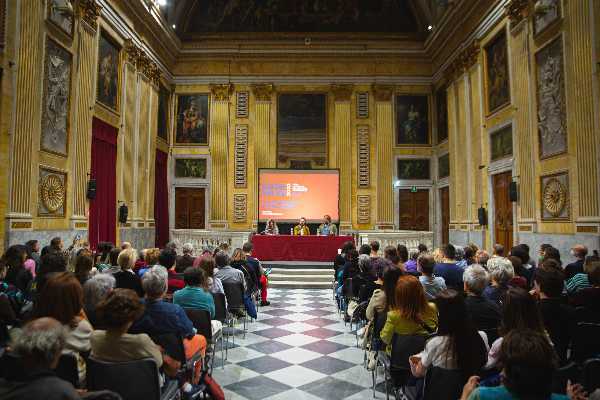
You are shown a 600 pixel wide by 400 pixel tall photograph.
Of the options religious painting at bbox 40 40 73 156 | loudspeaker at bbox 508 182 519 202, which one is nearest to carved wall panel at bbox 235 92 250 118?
religious painting at bbox 40 40 73 156

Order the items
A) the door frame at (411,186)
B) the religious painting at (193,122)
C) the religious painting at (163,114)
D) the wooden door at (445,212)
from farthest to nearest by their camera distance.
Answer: the religious painting at (193,122)
the door frame at (411,186)
the wooden door at (445,212)
the religious painting at (163,114)

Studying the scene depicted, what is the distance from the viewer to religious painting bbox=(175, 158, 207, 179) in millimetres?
17250

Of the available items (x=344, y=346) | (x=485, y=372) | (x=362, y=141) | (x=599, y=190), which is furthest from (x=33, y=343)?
(x=362, y=141)

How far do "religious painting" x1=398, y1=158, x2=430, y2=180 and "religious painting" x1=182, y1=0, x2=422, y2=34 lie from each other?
5.54 metres

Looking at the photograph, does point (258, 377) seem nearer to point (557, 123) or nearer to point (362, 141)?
point (557, 123)

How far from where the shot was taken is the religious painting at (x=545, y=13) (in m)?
8.77

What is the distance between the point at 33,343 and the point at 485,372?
2305 mm

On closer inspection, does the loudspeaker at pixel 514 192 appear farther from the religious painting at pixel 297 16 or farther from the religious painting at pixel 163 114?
the religious painting at pixel 163 114

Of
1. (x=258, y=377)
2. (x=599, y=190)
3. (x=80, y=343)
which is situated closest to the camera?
(x=80, y=343)

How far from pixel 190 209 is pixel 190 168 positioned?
1737 mm

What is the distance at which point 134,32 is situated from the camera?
13.3 m

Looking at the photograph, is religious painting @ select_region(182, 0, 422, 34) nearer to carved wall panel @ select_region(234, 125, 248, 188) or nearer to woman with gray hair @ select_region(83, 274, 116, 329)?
carved wall panel @ select_region(234, 125, 248, 188)

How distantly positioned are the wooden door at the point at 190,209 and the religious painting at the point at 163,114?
248 centimetres

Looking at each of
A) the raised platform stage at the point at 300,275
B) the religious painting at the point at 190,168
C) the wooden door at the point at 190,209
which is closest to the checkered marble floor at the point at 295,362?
the raised platform stage at the point at 300,275
